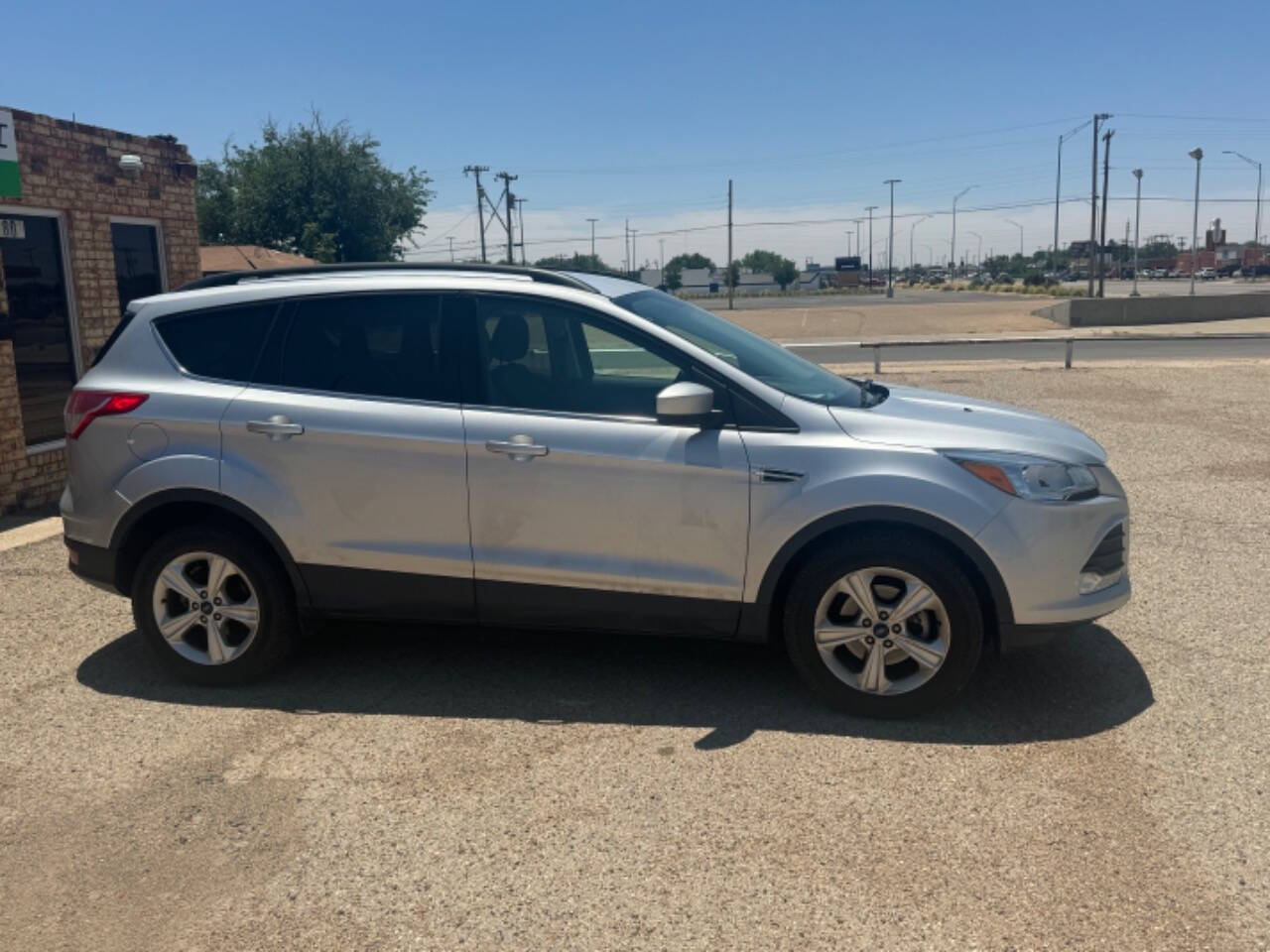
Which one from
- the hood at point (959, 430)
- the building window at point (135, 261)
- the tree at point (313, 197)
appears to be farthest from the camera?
Answer: the tree at point (313, 197)

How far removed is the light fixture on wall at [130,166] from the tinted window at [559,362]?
670 centimetres

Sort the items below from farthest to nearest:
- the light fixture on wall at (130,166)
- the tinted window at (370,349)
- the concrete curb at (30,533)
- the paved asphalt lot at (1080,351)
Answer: the paved asphalt lot at (1080,351) < the light fixture on wall at (130,166) < the concrete curb at (30,533) < the tinted window at (370,349)

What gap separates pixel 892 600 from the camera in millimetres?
4250

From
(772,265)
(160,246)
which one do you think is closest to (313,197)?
(160,246)

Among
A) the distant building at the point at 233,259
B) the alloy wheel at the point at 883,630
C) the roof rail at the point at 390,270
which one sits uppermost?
the distant building at the point at 233,259

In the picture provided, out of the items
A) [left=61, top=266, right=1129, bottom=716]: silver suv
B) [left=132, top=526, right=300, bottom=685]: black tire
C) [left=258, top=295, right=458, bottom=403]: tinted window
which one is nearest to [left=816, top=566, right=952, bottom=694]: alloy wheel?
[left=61, top=266, right=1129, bottom=716]: silver suv

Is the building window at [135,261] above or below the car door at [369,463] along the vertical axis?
above

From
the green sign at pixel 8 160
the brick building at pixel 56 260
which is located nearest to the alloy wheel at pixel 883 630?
the brick building at pixel 56 260

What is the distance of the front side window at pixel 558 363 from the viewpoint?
4.53m

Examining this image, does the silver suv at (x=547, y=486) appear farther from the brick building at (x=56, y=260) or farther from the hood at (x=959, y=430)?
the brick building at (x=56, y=260)

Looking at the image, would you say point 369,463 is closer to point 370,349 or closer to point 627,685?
point 370,349

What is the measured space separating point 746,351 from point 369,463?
1805 millimetres

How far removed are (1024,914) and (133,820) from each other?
9.61 feet

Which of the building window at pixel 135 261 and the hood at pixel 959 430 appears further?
the building window at pixel 135 261
